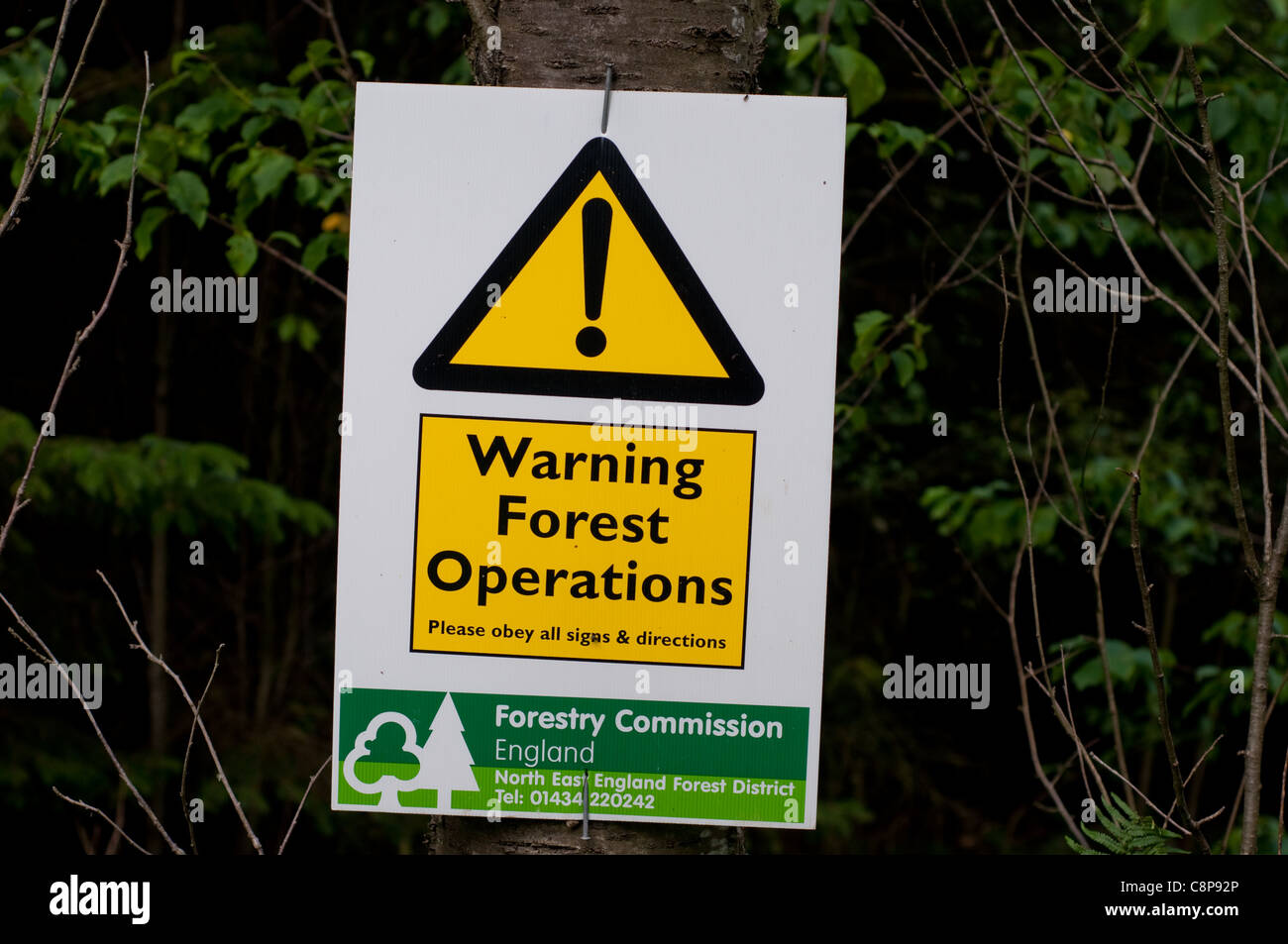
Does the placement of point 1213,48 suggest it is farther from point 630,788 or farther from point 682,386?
point 630,788

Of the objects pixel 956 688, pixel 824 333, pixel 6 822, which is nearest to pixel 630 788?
pixel 824 333

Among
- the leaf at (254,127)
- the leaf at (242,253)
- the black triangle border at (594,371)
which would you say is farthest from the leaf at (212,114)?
the black triangle border at (594,371)

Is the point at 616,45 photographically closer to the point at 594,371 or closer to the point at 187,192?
the point at 594,371

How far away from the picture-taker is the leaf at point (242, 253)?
2.96 metres

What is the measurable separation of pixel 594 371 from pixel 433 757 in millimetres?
537

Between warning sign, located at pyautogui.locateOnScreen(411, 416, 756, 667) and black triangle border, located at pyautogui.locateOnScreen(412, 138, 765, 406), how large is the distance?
47 mm

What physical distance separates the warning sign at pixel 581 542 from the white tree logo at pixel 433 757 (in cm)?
10

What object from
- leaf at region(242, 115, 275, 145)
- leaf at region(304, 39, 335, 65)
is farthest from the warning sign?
leaf at region(304, 39, 335, 65)

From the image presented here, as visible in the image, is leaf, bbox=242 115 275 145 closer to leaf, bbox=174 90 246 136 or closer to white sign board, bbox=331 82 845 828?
leaf, bbox=174 90 246 136

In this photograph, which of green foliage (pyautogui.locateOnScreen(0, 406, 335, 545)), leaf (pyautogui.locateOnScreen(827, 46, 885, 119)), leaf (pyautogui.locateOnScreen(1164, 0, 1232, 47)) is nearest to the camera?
leaf (pyautogui.locateOnScreen(1164, 0, 1232, 47))

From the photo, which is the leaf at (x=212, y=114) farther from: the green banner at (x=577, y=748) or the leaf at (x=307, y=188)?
the green banner at (x=577, y=748)

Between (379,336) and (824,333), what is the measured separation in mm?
568

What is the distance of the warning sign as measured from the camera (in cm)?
154

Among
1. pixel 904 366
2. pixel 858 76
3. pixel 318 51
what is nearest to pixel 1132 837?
pixel 904 366
